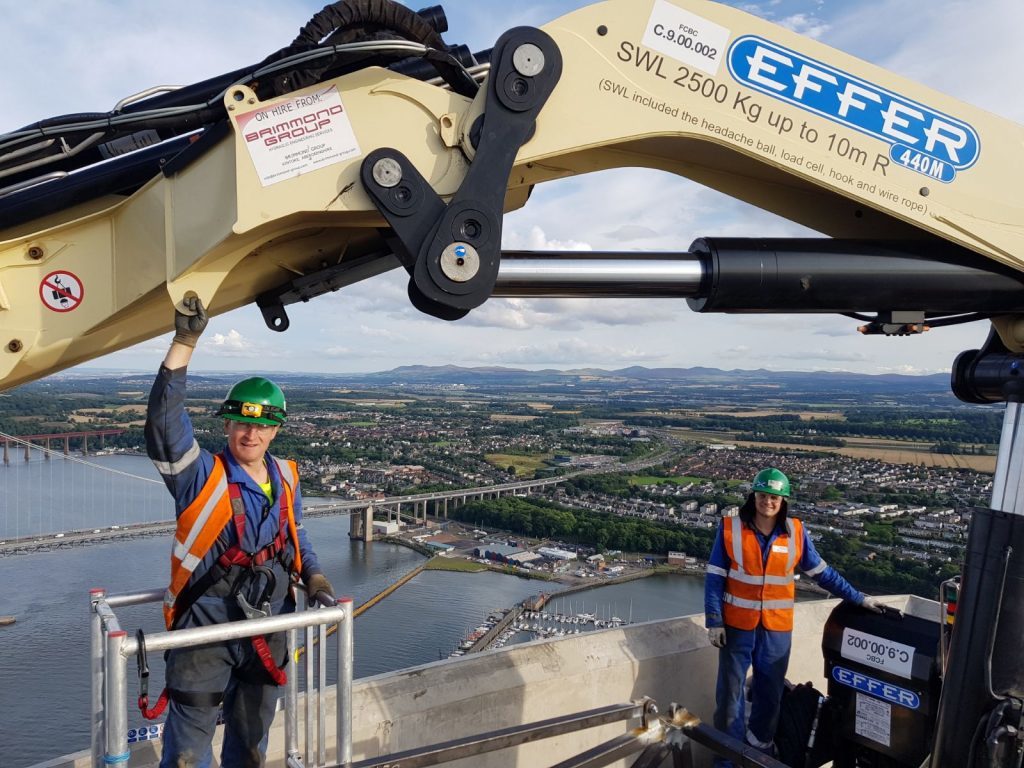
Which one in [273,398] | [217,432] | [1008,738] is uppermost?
[273,398]

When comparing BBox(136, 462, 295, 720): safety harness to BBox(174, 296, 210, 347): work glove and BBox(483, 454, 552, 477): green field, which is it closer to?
Answer: BBox(174, 296, 210, 347): work glove

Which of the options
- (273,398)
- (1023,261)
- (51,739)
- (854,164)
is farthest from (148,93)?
(51,739)

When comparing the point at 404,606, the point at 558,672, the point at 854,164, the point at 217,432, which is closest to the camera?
the point at 854,164

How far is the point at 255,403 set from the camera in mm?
2146

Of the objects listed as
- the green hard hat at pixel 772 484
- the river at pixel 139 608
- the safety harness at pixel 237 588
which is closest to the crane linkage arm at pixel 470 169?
the safety harness at pixel 237 588

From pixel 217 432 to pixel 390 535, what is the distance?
683 centimetres

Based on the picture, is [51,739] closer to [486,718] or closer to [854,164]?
[486,718]

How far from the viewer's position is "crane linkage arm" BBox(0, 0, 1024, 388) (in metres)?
1.66

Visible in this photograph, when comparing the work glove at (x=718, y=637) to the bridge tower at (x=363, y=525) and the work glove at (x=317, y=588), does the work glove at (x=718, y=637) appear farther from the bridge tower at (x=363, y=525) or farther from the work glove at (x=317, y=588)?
the bridge tower at (x=363, y=525)

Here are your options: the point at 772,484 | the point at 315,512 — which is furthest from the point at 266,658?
the point at 315,512

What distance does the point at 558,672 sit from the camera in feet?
10.9

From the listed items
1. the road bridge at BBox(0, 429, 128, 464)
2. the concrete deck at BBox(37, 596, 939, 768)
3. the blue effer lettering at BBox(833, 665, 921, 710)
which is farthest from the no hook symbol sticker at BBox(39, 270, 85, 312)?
the road bridge at BBox(0, 429, 128, 464)

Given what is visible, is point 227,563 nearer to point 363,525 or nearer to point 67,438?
point 363,525

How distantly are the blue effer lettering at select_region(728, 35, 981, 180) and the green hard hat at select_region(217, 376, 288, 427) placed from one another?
158 centimetres
